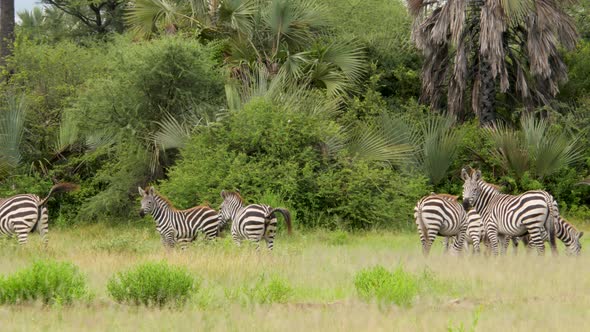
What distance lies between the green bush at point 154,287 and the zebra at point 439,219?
6689 millimetres

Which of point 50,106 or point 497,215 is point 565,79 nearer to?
point 497,215

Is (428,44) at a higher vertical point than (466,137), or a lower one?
higher

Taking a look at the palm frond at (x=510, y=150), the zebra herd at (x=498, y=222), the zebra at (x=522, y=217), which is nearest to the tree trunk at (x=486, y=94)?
the palm frond at (x=510, y=150)

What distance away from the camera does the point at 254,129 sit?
21.7 m

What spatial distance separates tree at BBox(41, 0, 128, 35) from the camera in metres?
43.9

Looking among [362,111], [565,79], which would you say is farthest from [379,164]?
[565,79]

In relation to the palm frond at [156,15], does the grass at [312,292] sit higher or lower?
lower

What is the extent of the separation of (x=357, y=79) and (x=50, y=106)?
8.98 m

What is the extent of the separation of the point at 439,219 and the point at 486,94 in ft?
35.7

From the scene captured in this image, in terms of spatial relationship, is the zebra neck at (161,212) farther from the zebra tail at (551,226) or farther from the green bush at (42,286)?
the zebra tail at (551,226)

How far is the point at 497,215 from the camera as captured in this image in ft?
52.9

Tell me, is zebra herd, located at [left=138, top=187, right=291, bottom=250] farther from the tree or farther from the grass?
the tree

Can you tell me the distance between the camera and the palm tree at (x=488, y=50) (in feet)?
81.8

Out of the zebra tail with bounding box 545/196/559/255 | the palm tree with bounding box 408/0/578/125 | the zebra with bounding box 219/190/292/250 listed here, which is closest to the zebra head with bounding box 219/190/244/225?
the zebra with bounding box 219/190/292/250
